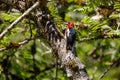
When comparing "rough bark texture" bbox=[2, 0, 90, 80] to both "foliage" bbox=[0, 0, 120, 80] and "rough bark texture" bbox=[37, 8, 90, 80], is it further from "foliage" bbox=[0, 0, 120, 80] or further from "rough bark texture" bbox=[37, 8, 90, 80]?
"foliage" bbox=[0, 0, 120, 80]

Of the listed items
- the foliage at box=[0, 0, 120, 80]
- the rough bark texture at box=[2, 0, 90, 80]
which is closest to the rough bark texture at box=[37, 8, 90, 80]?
the rough bark texture at box=[2, 0, 90, 80]

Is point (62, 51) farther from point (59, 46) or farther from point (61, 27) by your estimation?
point (61, 27)

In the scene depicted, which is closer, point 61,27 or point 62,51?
point 62,51

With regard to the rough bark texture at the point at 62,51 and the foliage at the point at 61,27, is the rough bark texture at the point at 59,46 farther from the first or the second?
the foliage at the point at 61,27

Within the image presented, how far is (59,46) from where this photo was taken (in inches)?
99.9

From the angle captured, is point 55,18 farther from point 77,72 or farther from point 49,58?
point 49,58

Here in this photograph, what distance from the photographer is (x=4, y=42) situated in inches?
117

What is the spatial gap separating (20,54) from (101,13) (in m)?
1.34

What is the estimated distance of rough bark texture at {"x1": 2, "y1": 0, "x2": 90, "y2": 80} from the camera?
2408mm

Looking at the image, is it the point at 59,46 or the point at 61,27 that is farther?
the point at 61,27

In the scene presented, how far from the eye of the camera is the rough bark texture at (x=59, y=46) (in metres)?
2.41

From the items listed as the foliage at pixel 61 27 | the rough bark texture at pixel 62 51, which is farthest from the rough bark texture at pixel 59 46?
the foliage at pixel 61 27

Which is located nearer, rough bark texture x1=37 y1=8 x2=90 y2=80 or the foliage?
rough bark texture x1=37 y1=8 x2=90 y2=80

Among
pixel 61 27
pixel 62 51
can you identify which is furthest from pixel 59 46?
pixel 61 27
